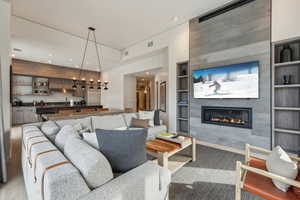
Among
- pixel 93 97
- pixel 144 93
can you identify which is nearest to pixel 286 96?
pixel 144 93

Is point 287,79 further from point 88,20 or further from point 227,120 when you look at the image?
point 88,20

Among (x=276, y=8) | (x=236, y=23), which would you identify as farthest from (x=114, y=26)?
(x=276, y=8)

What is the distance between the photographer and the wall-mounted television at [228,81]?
9.20ft

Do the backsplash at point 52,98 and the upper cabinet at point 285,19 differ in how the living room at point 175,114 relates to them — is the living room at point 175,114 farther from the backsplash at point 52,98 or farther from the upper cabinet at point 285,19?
the backsplash at point 52,98

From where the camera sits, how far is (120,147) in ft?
3.91

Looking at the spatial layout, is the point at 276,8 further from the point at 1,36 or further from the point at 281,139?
the point at 1,36

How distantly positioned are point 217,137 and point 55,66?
8.50 m

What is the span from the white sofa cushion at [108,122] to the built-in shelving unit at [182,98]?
188 cm

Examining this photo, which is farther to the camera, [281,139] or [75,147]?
[281,139]

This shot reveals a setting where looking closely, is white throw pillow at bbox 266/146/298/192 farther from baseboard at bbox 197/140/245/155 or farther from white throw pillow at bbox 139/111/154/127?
white throw pillow at bbox 139/111/154/127

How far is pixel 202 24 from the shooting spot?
3602 mm

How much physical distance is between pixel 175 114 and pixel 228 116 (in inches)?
59.2

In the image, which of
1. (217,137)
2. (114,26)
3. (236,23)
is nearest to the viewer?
(236,23)

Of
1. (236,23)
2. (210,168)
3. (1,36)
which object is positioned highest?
(236,23)
